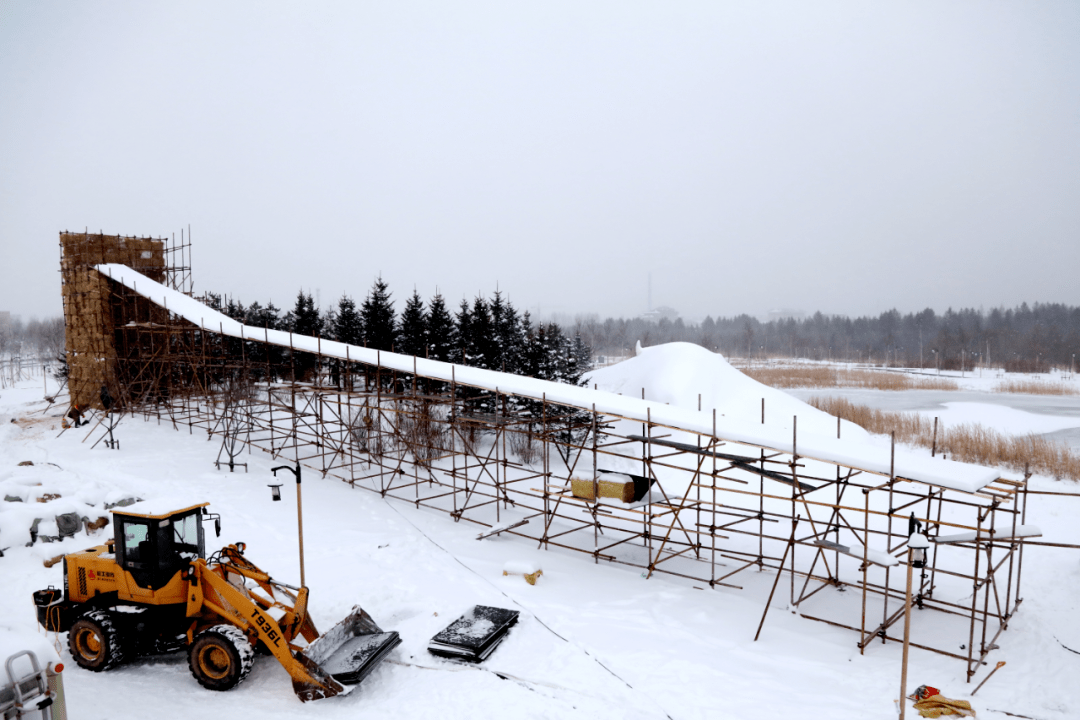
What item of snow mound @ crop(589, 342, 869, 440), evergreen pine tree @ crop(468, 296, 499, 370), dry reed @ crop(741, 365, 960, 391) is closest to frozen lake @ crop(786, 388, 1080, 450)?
dry reed @ crop(741, 365, 960, 391)

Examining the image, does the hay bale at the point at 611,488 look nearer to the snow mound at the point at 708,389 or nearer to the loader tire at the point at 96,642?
the loader tire at the point at 96,642

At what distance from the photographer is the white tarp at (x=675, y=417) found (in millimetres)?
9688

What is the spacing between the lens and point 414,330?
100ft

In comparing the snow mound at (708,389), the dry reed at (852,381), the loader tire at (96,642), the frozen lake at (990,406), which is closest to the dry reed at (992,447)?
the snow mound at (708,389)

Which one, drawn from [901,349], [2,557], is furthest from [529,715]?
[901,349]

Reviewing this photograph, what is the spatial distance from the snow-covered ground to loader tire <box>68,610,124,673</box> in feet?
0.59

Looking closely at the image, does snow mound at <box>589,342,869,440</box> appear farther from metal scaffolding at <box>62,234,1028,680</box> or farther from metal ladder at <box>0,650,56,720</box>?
metal ladder at <box>0,650,56,720</box>

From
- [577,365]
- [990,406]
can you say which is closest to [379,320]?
[577,365]

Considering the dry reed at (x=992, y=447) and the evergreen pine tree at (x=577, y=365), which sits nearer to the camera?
the dry reed at (x=992, y=447)

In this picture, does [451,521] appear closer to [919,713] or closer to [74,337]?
[919,713]

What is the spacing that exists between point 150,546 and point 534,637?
586 centimetres

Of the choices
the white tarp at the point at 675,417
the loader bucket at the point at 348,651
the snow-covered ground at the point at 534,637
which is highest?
the white tarp at the point at 675,417

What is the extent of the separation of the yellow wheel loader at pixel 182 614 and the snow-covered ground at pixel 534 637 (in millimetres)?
348

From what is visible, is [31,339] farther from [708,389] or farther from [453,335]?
[708,389]
